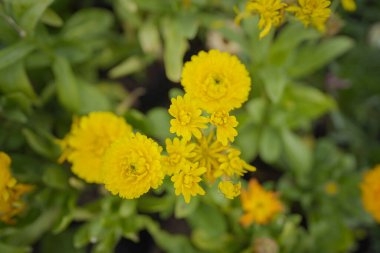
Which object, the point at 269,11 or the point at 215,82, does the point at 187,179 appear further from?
the point at 269,11

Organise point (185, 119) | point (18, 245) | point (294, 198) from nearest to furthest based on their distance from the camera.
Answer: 1. point (185, 119)
2. point (18, 245)
3. point (294, 198)

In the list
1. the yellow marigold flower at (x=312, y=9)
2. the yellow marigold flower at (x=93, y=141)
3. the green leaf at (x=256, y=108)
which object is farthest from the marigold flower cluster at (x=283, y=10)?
the green leaf at (x=256, y=108)

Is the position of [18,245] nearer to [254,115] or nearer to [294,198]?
[254,115]

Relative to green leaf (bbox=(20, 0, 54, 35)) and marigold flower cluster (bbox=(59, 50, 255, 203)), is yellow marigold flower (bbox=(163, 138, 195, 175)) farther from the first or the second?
green leaf (bbox=(20, 0, 54, 35))

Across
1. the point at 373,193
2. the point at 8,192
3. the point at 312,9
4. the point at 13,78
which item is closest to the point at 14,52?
the point at 13,78

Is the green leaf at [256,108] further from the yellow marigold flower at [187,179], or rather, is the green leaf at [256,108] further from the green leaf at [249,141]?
the yellow marigold flower at [187,179]

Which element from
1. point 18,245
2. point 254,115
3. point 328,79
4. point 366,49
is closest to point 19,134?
point 18,245

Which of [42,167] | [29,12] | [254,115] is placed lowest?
[42,167]
